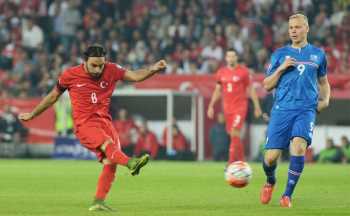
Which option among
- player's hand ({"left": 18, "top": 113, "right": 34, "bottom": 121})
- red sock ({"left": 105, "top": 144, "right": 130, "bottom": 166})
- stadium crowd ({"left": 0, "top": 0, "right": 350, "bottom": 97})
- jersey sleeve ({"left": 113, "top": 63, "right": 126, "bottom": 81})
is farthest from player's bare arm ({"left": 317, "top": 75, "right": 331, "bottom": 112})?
stadium crowd ({"left": 0, "top": 0, "right": 350, "bottom": 97})

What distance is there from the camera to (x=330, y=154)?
28.6m

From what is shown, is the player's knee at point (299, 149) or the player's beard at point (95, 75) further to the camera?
the player's knee at point (299, 149)

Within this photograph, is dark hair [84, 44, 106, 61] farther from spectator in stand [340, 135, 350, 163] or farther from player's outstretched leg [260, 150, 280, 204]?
spectator in stand [340, 135, 350, 163]

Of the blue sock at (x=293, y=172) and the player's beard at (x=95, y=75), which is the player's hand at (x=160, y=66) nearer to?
the player's beard at (x=95, y=75)

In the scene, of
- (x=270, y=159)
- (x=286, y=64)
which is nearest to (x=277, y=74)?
(x=286, y=64)

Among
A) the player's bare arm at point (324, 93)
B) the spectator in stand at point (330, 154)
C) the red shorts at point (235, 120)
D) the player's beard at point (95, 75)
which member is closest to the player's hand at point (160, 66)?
the player's beard at point (95, 75)

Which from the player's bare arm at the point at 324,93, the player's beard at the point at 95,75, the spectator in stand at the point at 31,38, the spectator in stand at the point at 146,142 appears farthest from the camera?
the spectator in stand at the point at 31,38

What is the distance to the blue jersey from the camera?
13.7m

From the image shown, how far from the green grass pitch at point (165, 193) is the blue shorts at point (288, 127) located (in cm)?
79

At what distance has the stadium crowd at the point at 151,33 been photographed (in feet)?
107

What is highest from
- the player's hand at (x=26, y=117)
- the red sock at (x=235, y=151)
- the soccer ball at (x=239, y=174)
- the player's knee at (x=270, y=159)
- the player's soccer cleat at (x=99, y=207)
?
the player's hand at (x=26, y=117)

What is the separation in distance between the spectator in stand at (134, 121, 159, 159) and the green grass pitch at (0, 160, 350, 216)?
20.9 ft

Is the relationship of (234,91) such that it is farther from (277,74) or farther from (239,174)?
(277,74)

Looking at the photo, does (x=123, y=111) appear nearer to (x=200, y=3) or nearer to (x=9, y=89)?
(x=9, y=89)
